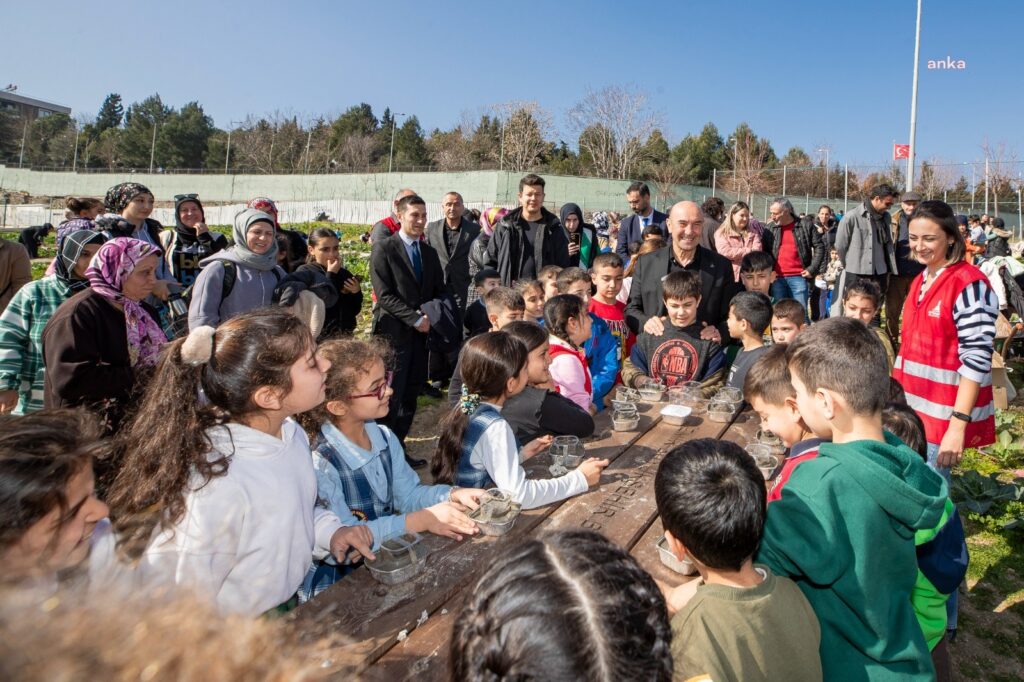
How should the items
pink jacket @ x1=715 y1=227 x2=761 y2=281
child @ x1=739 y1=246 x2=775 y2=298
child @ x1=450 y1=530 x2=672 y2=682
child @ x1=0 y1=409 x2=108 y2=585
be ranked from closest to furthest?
child @ x1=450 y1=530 x2=672 y2=682 < child @ x1=0 y1=409 x2=108 y2=585 < child @ x1=739 y1=246 x2=775 y2=298 < pink jacket @ x1=715 y1=227 x2=761 y2=281

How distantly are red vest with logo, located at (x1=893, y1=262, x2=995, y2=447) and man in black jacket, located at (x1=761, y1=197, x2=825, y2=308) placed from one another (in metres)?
4.92

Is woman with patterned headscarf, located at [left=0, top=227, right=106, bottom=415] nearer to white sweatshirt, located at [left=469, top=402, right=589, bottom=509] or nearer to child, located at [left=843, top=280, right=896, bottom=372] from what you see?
white sweatshirt, located at [left=469, top=402, right=589, bottom=509]

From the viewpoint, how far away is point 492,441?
233 cm

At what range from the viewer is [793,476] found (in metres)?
1.67

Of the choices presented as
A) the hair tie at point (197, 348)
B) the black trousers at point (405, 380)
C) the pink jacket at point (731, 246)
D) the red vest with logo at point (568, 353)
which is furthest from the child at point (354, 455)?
the pink jacket at point (731, 246)

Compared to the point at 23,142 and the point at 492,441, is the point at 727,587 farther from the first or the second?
the point at 23,142

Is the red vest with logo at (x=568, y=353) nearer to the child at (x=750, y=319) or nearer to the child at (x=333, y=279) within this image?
the child at (x=750, y=319)

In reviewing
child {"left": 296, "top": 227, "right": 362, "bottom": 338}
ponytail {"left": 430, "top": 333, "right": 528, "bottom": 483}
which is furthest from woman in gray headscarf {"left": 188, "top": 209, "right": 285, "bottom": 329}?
ponytail {"left": 430, "top": 333, "right": 528, "bottom": 483}

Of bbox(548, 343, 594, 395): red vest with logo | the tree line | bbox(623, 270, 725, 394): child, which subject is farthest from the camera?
the tree line

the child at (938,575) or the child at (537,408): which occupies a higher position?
the child at (537,408)

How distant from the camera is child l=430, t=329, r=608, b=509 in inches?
86.5

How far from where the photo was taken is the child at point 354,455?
88.0 inches

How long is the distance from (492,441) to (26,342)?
247 centimetres

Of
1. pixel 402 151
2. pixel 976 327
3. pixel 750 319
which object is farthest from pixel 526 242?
pixel 402 151
